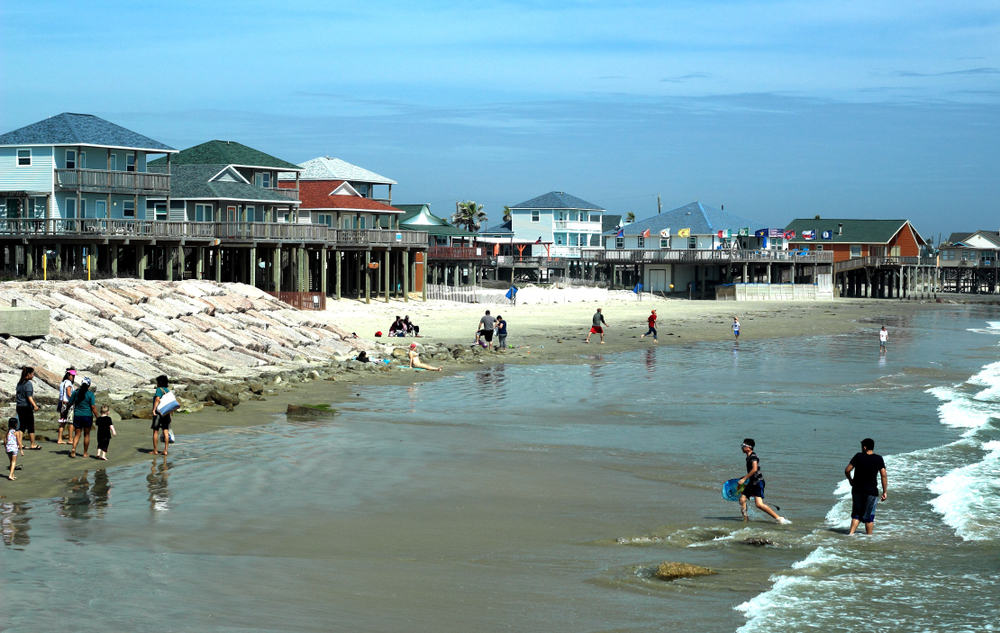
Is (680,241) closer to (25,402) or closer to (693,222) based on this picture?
(693,222)

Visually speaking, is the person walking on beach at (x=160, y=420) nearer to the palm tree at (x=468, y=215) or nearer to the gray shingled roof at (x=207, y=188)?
the gray shingled roof at (x=207, y=188)

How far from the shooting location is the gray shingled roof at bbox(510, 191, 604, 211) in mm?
105125

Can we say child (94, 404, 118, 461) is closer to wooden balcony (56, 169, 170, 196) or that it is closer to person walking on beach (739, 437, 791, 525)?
person walking on beach (739, 437, 791, 525)

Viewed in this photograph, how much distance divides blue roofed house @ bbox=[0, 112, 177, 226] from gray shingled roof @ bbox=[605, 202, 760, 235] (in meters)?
52.7

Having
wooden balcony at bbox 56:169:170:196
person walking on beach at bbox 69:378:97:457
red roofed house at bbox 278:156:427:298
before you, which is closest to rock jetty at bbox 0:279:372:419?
person walking on beach at bbox 69:378:97:457

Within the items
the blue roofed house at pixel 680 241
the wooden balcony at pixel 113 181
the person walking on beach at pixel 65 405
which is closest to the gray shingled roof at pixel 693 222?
the blue roofed house at pixel 680 241

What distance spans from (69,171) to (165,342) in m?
24.2

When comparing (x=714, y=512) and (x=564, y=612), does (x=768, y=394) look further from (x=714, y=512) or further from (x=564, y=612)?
(x=564, y=612)

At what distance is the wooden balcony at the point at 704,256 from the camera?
87.8 meters

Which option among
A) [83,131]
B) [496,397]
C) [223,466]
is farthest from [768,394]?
[83,131]

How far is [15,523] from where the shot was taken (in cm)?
1322

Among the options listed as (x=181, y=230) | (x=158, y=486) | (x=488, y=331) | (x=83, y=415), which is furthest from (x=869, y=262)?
(x=158, y=486)

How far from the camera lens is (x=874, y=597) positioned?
1156 cm

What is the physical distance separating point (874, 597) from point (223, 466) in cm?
1015
